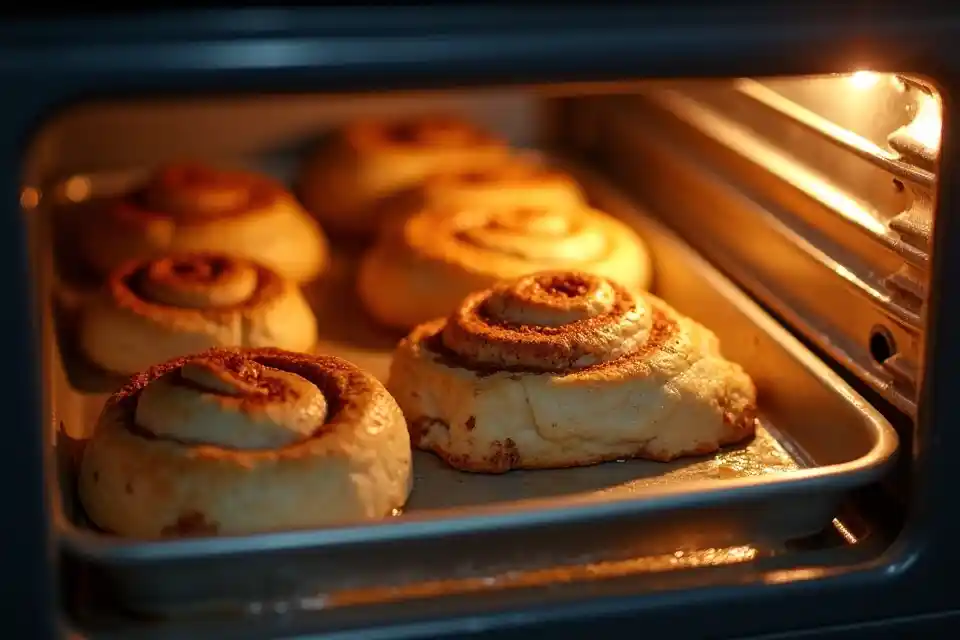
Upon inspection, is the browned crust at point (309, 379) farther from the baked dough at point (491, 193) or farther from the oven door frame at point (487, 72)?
the baked dough at point (491, 193)

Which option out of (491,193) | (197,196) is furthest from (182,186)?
(491,193)

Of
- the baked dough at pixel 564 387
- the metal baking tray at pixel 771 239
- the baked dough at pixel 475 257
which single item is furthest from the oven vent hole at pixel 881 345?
the baked dough at pixel 475 257

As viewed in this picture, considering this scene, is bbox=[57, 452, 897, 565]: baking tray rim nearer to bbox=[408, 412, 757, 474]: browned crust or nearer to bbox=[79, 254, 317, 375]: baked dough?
bbox=[408, 412, 757, 474]: browned crust

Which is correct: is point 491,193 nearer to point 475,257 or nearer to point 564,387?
point 475,257

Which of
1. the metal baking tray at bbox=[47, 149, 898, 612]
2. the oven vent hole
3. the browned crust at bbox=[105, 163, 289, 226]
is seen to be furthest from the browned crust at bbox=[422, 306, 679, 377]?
the browned crust at bbox=[105, 163, 289, 226]

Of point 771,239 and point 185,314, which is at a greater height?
A: point 771,239

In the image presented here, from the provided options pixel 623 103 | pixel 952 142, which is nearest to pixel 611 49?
pixel 952 142
